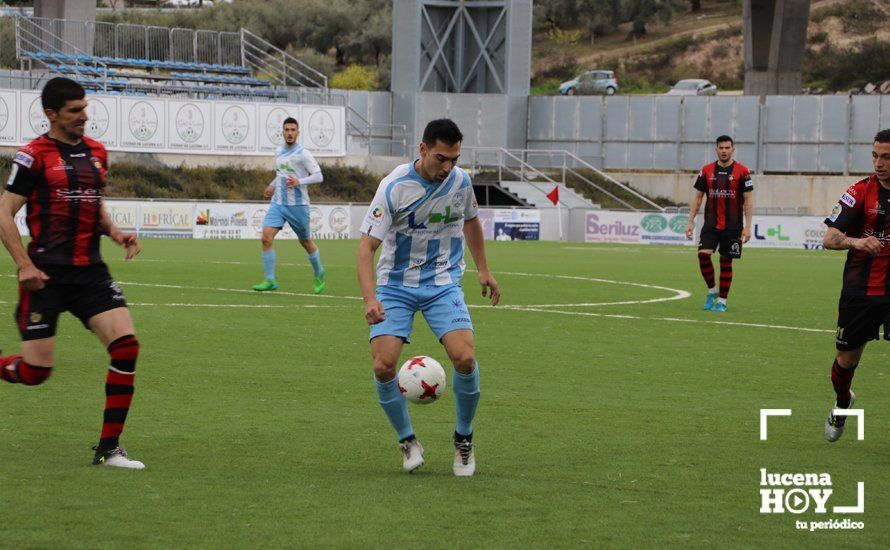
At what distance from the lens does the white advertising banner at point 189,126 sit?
4828 centimetres

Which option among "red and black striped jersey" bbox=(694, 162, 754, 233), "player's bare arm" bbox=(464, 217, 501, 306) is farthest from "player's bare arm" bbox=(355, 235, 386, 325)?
"red and black striped jersey" bbox=(694, 162, 754, 233)

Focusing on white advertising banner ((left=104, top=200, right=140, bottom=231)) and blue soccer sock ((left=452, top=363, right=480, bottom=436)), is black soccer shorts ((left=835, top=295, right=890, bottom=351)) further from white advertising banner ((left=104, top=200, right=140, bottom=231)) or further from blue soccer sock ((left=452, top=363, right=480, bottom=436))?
white advertising banner ((left=104, top=200, right=140, bottom=231))

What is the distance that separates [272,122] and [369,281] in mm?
42972

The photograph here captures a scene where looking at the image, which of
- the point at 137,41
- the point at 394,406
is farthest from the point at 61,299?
the point at 137,41

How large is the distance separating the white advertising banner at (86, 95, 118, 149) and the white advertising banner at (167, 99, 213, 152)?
6.71ft

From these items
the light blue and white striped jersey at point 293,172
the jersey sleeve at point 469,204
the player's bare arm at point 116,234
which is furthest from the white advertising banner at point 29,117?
the jersey sleeve at point 469,204

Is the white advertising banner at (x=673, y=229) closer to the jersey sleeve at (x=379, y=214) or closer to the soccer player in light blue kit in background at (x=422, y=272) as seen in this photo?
the soccer player in light blue kit in background at (x=422, y=272)

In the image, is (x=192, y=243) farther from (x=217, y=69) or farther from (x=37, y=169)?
(x=37, y=169)

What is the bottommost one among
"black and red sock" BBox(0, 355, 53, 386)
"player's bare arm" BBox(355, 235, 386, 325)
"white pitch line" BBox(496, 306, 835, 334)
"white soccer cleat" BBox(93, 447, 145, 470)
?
"white pitch line" BBox(496, 306, 835, 334)

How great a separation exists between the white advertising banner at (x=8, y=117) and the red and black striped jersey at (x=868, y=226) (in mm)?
39765

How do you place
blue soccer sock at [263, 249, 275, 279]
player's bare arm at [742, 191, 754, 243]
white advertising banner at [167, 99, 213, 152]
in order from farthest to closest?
white advertising banner at [167, 99, 213, 152] → blue soccer sock at [263, 249, 275, 279] → player's bare arm at [742, 191, 754, 243]

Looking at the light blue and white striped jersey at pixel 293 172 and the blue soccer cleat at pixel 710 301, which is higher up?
the light blue and white striped jersey at pixel 293 172

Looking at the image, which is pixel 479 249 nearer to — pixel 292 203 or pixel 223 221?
pixel 292 203

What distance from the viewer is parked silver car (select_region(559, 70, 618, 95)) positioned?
82125 mm
